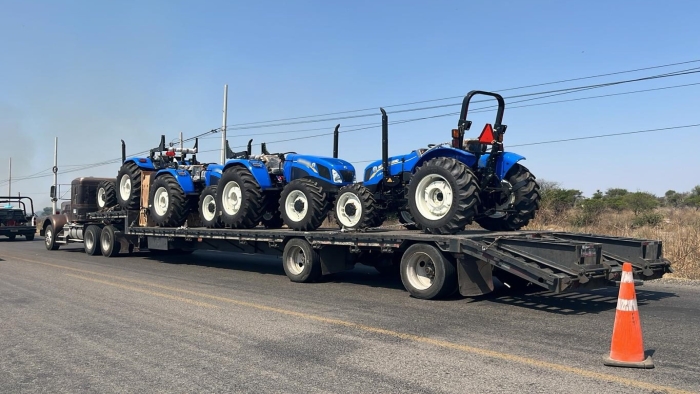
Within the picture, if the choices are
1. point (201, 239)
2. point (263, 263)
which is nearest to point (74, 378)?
point (201, 239)

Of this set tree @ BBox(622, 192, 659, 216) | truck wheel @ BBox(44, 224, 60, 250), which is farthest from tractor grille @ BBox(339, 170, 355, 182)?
tree @ BBox(622, 192, 659, 216)

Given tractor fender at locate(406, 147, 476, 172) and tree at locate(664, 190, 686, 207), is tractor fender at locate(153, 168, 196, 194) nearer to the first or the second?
tractor fender at locate(406, 147, 476, 172)

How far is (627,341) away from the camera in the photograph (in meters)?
5.30

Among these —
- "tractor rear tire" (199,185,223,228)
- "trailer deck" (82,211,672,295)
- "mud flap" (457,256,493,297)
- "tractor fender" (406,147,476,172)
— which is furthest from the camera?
"tractor rear tire" (199,185,223,228)

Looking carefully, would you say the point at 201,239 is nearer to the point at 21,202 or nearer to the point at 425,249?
the point at 425,249

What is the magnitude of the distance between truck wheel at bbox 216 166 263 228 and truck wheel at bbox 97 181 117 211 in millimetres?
6682

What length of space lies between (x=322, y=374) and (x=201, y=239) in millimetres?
9023

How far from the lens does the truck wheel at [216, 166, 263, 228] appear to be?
12.4 meters

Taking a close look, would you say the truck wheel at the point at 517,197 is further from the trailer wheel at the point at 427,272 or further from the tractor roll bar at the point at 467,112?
the trailer wheel at the point at 427,272

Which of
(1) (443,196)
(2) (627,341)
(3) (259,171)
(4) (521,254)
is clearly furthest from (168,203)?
(2) (627,341)

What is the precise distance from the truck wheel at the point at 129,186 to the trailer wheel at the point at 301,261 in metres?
6.56

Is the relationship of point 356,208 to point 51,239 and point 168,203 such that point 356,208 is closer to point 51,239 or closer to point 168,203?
point 168,203

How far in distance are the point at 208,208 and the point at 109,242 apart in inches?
209

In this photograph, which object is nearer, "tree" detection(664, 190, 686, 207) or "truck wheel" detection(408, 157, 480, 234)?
"truck wheel" detection(408, 157, 480, 234)
